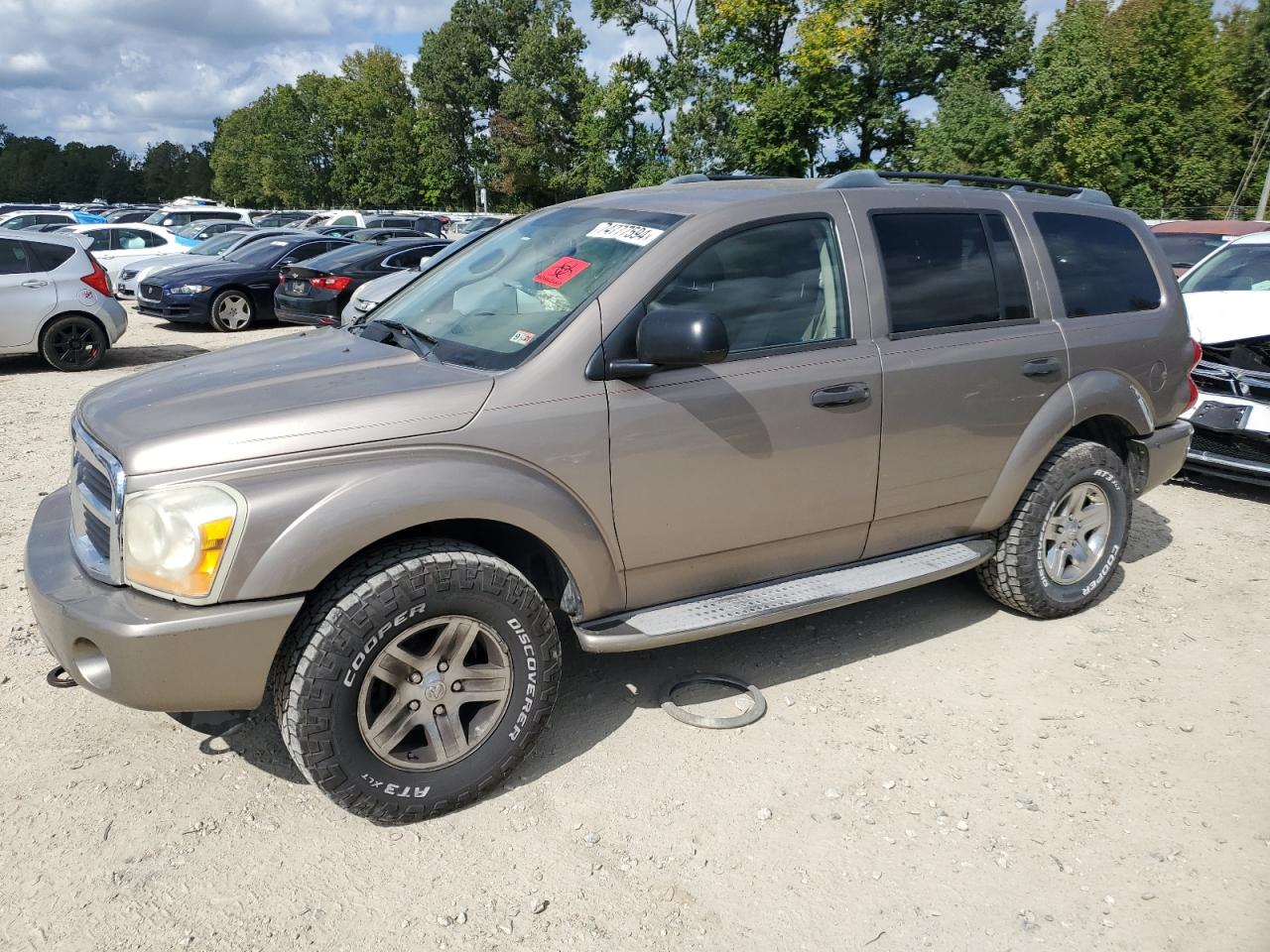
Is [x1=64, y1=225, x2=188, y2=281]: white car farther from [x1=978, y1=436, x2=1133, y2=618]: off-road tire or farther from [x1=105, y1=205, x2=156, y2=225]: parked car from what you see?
[x1=978, y1=436, x2=1133, y2=618]: off-road tire

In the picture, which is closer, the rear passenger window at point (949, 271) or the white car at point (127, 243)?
the rear passenger window at point (949, 271)

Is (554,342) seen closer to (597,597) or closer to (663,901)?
(597,597)

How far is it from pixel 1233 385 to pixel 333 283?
10867 millimetres

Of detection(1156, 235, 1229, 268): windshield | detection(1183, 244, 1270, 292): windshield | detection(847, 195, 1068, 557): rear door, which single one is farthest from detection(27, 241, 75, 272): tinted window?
detection(1156, 235, 1229, 268): windshield

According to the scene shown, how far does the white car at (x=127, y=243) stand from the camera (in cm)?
2002

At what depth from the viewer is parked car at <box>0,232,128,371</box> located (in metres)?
11.0

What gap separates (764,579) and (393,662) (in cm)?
147

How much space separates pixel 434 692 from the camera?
302 centimetres

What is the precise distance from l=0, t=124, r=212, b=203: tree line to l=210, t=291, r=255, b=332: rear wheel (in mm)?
99008

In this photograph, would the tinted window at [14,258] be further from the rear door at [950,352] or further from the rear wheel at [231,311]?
the rear door at [950,352]

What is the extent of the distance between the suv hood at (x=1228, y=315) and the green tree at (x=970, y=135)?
30.9 metres

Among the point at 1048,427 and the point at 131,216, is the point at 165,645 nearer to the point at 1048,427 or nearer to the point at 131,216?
the point at 1048,427

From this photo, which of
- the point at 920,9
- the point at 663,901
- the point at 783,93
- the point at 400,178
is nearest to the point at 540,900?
the point at 663,901

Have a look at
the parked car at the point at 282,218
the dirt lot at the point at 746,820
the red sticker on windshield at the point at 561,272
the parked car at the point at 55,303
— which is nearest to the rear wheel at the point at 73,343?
the parked car at the point at 55,303
